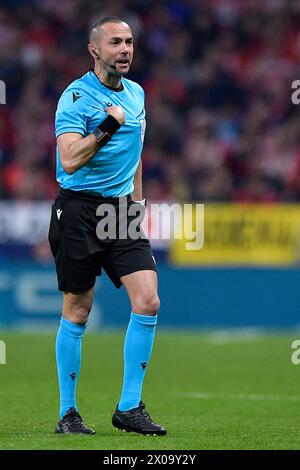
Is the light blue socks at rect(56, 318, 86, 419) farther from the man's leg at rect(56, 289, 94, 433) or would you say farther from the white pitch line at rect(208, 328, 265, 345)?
the white pitch line at rect(208, 328, 265, 345)

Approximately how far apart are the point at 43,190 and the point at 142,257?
400 inches

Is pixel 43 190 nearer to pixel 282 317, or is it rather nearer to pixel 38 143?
pixel 38 143

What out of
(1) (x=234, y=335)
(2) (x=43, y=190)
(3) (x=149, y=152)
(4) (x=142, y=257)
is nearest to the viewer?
(4) (x=142, y=257)

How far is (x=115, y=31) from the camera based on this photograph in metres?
6.71

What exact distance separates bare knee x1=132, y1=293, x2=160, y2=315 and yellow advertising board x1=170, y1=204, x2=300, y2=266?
9.19 m

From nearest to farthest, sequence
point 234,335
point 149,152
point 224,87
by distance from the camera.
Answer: point 234,335 < point 149,152 < point 224,87

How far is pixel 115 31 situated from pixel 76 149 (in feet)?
2.59

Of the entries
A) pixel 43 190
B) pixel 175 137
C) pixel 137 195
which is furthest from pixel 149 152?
pixel 137 195

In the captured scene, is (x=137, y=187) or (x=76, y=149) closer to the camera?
(x=76, y=149)

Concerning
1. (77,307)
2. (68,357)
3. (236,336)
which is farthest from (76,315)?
(236,336)

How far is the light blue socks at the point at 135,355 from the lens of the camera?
22.1 ft

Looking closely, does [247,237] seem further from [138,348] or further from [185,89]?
[138,348]

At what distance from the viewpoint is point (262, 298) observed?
1574 centimetres

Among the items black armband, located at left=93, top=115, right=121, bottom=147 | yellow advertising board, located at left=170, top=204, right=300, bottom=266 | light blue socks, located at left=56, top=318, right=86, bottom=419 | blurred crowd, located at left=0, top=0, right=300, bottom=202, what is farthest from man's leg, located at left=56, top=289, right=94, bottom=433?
blurred crowd, located at left=0, top=0, right=300, bottom=202
